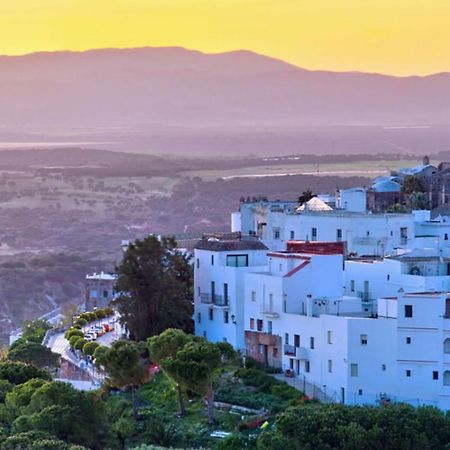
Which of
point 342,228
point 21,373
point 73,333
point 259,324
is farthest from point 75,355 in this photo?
point 259,324

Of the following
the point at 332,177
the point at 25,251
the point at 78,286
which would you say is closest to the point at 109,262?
the point at 78,286

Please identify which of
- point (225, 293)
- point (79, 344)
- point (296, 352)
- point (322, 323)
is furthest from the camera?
point (79, 344)

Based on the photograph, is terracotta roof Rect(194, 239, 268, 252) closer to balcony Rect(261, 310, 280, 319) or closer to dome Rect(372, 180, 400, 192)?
balcony Rect(261, 310, 280, 319)

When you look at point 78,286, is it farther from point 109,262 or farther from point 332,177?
point 332,177

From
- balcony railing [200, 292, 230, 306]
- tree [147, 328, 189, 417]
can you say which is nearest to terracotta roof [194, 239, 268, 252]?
balcony railing [200, 292, 230, 306]

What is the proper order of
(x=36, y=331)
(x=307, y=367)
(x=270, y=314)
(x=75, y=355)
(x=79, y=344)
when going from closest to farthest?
(x=307, y=367)
(x=270, y=314)
(x=79, y=344)
(x=75, y=355)
(x=36, y=331)

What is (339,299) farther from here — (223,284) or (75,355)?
(75,355)
